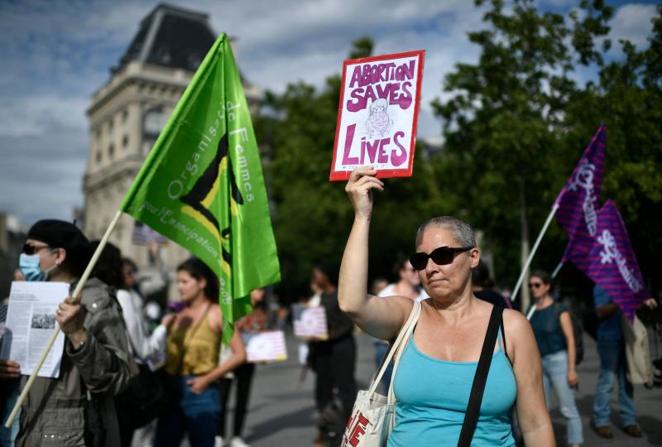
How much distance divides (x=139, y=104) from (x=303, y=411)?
56.7 meters

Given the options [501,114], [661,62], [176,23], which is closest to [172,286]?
[176,23]

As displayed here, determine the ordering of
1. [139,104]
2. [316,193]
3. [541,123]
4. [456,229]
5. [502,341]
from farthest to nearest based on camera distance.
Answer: [139,104], [316,193], [541,123], [456,229], [502,341]

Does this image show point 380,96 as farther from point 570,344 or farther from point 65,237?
point 570,344

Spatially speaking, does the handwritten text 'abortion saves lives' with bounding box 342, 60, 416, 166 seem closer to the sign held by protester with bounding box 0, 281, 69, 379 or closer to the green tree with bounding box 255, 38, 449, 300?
the sign held by protester with bounding box 0, 281, 69, 379

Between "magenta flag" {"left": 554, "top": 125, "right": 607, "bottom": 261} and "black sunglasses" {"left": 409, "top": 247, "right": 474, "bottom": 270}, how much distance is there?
3758 millimetres

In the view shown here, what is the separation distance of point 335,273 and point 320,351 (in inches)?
36.7

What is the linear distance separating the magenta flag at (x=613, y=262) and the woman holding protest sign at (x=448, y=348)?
11.9 feet

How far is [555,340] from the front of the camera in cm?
641

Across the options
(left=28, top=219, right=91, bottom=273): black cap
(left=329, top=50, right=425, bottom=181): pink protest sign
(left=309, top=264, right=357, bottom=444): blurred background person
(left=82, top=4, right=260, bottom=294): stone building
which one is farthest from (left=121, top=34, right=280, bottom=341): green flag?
(left=82, top=4, right=260, bottom=294): stone building

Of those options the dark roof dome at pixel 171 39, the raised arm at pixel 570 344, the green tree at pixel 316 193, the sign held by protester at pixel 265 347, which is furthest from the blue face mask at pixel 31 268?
the dark roof dome at pixel 171 39

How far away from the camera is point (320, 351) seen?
7930 mm

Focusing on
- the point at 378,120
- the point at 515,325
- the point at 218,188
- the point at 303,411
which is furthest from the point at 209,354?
the point at 303,411

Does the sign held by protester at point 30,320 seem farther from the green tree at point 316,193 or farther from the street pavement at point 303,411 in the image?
the green tree at point 316,193

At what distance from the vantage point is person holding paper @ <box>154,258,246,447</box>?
506 cm
